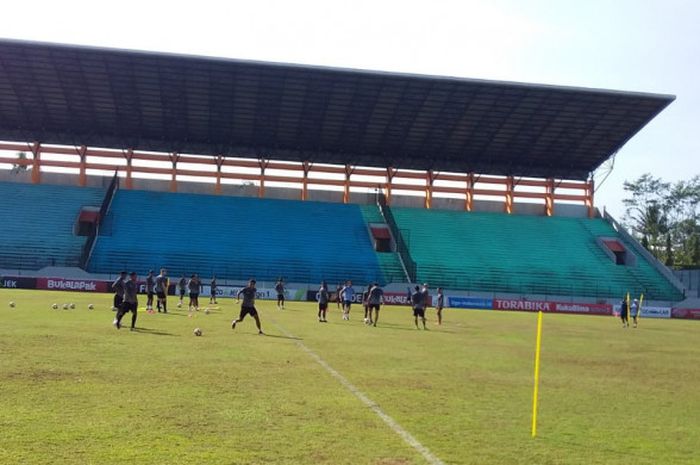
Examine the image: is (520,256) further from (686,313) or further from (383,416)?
(383,416)

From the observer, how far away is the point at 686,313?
188 feet

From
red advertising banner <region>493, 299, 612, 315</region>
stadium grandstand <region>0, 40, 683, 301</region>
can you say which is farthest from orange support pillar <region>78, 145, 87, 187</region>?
red advertising banner <region>493, 299, 612, 315</region>

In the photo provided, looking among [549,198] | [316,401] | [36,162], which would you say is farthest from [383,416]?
[549,198]

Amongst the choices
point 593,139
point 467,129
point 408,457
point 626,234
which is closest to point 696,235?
point 626,234

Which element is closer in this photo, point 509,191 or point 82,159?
point 82,159

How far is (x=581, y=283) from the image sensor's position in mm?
58969

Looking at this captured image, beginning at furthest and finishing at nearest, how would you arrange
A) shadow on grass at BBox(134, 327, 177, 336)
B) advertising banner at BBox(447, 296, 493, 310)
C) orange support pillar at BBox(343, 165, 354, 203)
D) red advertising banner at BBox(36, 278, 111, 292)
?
orange support pillar at BBox(343, 165, 354, 203) < advertising banner at BBox(447, 296, 493, 310) < red advertising banner at BBox(36, 278, 111, 292) < shadow on grass at BBox(134, 327, 177, 336)

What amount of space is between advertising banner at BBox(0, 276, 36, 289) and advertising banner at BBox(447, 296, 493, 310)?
30225 mm

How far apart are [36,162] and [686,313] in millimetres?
57625

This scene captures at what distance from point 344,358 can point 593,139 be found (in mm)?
53637

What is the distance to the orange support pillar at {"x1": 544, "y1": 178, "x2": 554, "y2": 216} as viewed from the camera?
6988 cm

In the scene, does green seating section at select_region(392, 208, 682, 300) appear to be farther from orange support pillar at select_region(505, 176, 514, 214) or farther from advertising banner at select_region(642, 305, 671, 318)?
advertising banner at select_region(642, 305, 671, 318)

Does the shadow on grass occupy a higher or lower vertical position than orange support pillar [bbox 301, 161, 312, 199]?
lower

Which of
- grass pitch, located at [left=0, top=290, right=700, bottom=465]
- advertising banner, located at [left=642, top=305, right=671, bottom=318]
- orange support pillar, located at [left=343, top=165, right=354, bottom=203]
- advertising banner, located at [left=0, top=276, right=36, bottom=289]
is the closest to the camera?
grass pitch, located at [left=0, top=290, right=700, bottom=465]
